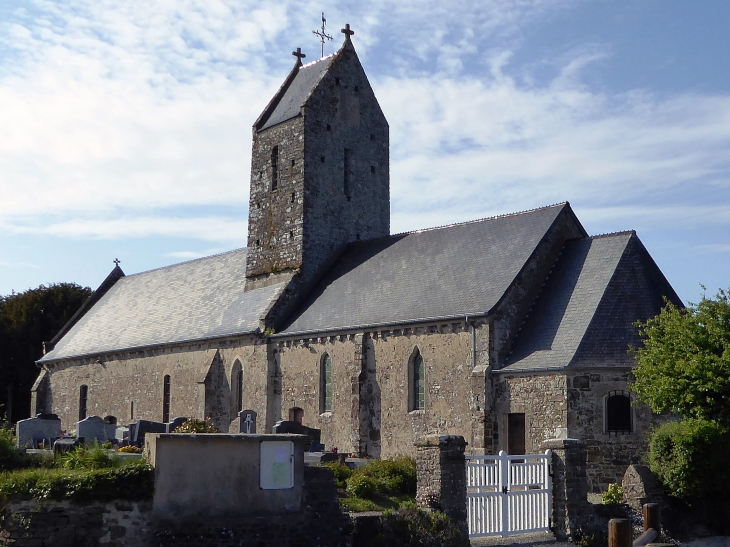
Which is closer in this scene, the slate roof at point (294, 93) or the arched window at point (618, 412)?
the arched window at point (618, 412)

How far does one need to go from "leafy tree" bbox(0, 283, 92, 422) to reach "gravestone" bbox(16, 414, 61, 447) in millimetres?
28335

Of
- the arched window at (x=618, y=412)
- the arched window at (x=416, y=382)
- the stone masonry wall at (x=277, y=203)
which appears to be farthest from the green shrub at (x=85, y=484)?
the stone masonry wall at (x=277, y=203)

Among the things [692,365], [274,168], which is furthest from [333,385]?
[692,365]

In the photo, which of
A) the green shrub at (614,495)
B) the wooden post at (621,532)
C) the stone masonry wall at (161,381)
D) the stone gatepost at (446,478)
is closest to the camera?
the wooden post at (621,532)

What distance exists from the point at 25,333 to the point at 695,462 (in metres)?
44.7

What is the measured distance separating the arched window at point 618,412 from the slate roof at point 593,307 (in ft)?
2.92

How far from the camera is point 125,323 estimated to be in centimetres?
4266

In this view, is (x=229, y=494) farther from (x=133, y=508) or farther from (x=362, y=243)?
(x=362, y=243)

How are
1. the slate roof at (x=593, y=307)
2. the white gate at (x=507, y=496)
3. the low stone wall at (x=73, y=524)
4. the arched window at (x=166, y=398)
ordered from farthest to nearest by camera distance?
the arched window at (x=166, y=398), the slate roof at (x=593, y=307), the white gate at (x=507, y=496), the low stone wall at (x=73, y=524)

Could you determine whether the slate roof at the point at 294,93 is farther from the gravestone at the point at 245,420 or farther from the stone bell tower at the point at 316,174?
the gravestone at the point at 245,420

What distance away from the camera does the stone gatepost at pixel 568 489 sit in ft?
56.6

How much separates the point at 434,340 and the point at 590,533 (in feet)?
34.8

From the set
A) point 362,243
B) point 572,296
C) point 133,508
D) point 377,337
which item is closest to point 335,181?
point 362,243

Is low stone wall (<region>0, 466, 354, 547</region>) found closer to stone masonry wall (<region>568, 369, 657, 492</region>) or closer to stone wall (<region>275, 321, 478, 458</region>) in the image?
stone masonry wall (<region>568, 369, 657, 492</region>)
